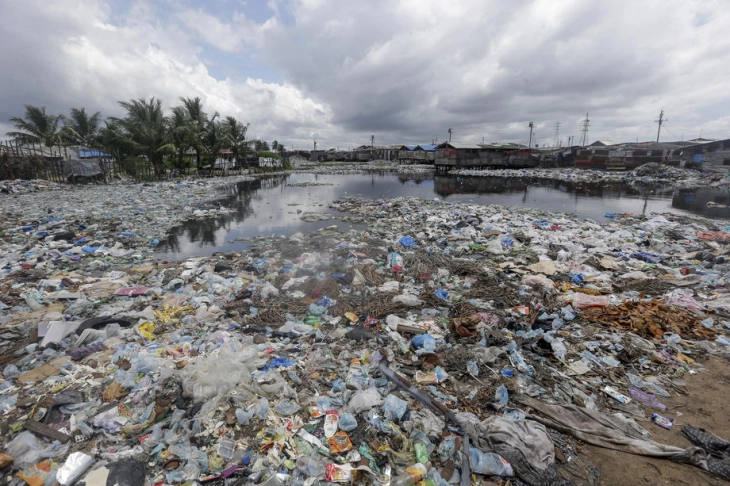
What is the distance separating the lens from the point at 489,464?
2.19 metres

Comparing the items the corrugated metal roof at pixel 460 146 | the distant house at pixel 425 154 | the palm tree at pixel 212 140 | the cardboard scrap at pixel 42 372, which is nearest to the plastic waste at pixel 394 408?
the cardboard scrap at pixel 42 372

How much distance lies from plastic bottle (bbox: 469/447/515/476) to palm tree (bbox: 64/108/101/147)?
35.6 metres

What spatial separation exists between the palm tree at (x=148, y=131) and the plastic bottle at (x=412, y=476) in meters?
27.1

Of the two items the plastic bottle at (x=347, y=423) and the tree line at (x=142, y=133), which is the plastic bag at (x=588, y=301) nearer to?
the plastic bottle at (x=347, y=423)

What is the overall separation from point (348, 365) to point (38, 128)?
1346 inches

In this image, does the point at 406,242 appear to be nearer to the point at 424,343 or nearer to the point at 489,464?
the point at 424,343

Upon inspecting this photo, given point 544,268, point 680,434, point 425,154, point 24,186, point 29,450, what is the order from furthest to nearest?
point 425,154 → point 24,186 → point 544,268 → point 680,434 → point 29,450

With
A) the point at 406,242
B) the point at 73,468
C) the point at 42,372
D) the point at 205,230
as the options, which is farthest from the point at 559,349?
the point at 205,230

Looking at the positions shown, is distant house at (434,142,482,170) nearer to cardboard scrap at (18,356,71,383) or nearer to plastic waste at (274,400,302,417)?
plastic waste at (274,400,302,417)

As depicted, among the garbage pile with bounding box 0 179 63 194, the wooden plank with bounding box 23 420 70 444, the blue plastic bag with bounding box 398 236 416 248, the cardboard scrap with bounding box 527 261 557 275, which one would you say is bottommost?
the wooden plank with bounding box 23 420 70 444

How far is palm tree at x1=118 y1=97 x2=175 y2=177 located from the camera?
76.5 ft

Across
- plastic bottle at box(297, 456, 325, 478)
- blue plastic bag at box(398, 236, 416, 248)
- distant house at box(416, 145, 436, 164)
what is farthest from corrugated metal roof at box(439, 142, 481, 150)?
plastic bottle at box(297, 456, 325, 478)

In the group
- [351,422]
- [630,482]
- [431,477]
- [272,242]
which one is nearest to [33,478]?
[351,422]

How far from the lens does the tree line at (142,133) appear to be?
23609mm
